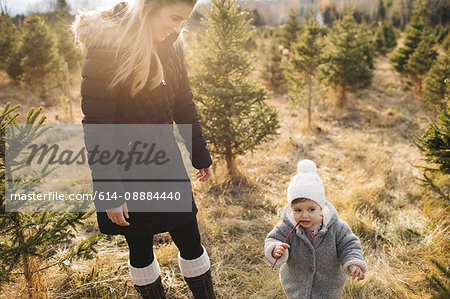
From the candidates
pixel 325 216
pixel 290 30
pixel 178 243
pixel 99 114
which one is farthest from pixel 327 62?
pixel 99 114

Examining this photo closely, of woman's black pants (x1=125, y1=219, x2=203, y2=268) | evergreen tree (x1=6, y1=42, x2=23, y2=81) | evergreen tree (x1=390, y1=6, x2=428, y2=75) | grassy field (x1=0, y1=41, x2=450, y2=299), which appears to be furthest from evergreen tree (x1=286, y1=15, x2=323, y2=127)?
evergreen tree (x1=6, y1=42, x2=23, y2=81)

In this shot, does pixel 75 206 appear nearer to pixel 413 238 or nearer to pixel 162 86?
pixel 162 86

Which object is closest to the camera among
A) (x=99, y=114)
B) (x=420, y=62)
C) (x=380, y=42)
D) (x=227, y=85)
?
(x=99, y=114)

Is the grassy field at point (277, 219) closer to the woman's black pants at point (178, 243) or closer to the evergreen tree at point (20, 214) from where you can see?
the evergreen tree at point (20, 214)

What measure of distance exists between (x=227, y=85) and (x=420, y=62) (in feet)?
29.3

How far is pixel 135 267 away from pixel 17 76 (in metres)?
12.6

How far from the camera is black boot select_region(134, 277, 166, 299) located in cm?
174

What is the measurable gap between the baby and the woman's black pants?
42cm

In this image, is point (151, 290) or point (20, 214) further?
point (20, 214)

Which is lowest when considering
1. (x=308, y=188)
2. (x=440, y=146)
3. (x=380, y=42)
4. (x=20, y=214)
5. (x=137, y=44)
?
(x=380, y=42)

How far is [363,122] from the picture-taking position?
8.55 metres

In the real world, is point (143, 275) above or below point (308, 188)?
below

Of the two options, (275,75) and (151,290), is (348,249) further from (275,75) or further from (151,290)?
(275,75)

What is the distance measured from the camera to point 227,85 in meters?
4.33
